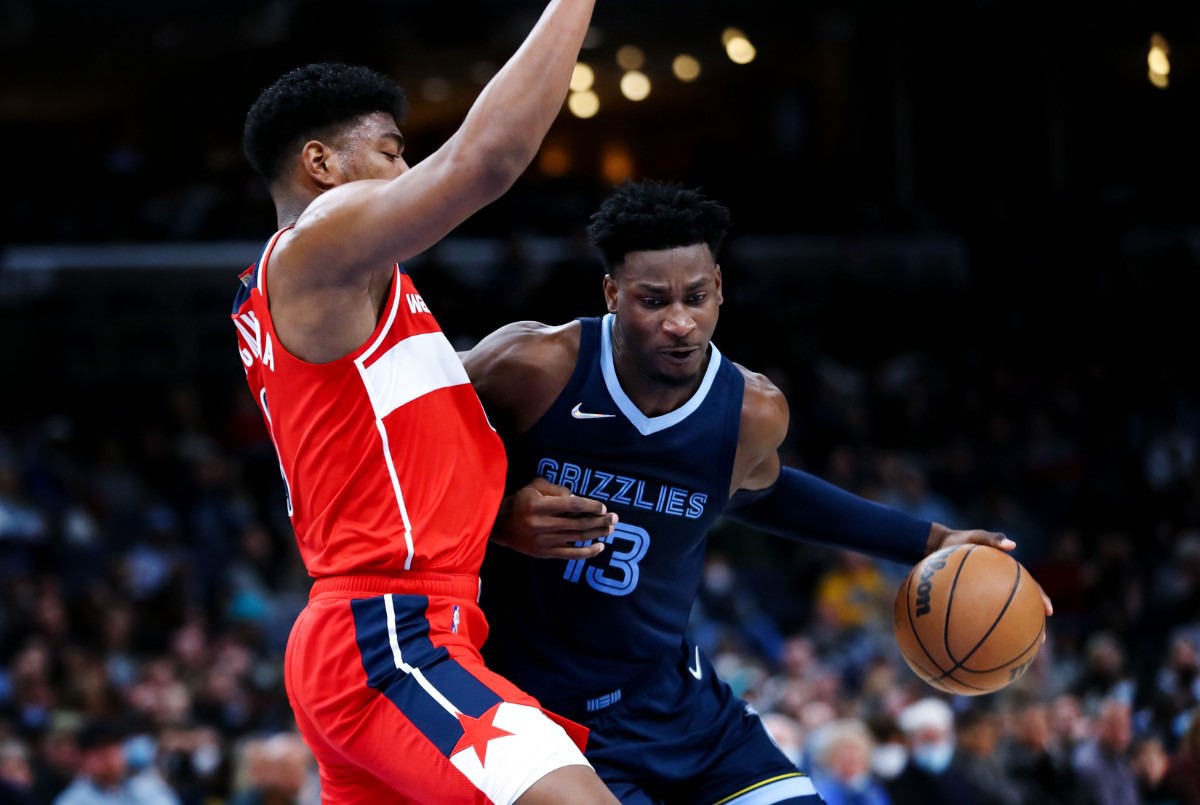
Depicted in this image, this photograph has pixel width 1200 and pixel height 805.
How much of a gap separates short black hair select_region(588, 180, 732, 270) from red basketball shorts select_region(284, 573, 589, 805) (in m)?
0.97

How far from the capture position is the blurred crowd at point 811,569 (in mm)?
7824

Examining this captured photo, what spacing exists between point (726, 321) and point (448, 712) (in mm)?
10341

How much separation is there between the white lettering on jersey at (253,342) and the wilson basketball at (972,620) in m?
1.83

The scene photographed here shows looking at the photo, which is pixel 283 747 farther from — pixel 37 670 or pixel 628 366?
pixel 628 366

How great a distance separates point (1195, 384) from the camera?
13.9 metres

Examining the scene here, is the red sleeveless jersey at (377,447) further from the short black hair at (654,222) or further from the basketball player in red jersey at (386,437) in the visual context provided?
the short black hair at (654,222)

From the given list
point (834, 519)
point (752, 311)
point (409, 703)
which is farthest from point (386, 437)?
point (752, 311)

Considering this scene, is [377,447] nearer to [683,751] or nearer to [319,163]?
[319,163]

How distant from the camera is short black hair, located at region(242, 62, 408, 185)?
3250mm

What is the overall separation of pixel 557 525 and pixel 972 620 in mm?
1154

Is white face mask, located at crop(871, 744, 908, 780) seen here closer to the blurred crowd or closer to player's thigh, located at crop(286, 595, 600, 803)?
the blurred crowd

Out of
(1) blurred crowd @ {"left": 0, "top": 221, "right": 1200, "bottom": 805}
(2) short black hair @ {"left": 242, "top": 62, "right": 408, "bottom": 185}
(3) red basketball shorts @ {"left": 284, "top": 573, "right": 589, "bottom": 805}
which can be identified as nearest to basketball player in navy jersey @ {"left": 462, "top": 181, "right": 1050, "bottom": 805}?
(3) red basketball shorts @ {"left": 284, "top": 573, "right": 589, "bottom": 805}

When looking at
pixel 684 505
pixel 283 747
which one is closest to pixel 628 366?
pixel 684 505

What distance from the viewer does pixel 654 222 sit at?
3.64 m
